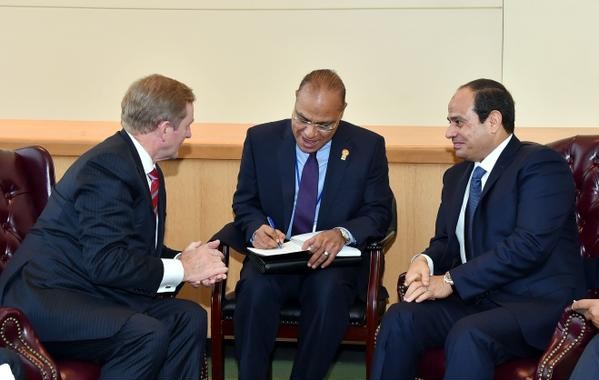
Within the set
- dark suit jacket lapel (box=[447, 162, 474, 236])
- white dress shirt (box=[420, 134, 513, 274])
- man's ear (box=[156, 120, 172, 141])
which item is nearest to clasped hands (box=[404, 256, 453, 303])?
white dress shirt (box=[420, 134, 513, 274])

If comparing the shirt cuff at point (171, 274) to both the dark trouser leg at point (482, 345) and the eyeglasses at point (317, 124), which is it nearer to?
the eyeglasses at point (317, 124)

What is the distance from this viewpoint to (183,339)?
389 cm

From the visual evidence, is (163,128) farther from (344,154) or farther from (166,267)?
(344,154)

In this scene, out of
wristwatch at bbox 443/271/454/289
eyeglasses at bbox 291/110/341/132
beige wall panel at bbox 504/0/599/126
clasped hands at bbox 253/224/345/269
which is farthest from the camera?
beige wall panel at bbox 504/0/599/126

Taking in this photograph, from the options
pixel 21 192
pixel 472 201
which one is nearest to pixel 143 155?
pixel 21 192

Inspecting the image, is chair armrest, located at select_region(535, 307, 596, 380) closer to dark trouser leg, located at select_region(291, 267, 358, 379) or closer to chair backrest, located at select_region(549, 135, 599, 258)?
chair backrest, located at select_region(549, 135, 599, 258)

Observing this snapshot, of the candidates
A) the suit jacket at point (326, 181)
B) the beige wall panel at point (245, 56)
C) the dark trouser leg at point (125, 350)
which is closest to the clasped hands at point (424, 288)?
the suit jacket at point (326, 181)

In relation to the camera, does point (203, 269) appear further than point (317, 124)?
No

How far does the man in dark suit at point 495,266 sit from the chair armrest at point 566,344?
169mm

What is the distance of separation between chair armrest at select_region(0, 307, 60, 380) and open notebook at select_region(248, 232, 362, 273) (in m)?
1.03

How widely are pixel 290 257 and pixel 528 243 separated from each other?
38.7 inches

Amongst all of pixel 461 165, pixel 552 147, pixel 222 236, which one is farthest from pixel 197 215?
pixel 552 147

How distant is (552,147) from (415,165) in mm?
804

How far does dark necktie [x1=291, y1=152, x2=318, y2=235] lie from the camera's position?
4512 millimetres
